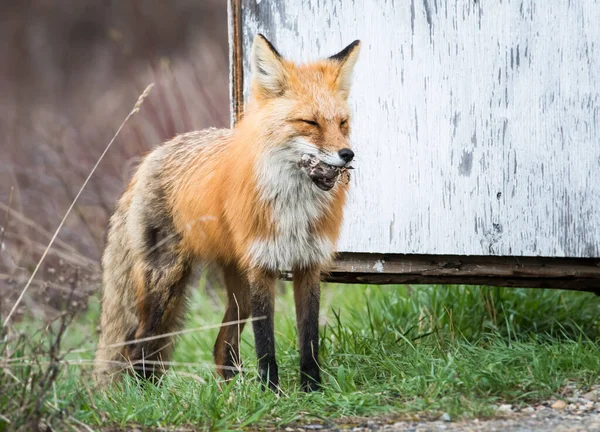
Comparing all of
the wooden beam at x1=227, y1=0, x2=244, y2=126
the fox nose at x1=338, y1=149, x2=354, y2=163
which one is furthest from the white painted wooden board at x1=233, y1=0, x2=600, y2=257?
the fox nose at x1=338, y1=149, x2=354, y2=163

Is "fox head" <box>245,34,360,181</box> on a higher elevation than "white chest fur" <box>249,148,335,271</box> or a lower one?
higher

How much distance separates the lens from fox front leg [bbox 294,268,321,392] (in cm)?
379

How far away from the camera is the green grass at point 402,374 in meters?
3.23

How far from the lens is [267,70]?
377 centimetres

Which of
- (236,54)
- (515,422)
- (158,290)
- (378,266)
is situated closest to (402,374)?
(515,422)

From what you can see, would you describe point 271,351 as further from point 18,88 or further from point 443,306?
point 18,88

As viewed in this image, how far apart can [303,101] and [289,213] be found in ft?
1.75

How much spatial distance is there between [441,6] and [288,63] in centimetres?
107

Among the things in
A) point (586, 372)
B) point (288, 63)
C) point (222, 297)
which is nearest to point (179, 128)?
point (222, 297)

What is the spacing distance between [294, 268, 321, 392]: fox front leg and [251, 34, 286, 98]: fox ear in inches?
35.2

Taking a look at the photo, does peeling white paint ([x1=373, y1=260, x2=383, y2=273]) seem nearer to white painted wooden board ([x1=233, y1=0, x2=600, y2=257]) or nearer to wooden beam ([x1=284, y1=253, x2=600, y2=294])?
wooden beam ([x1=284, y1=253, x2=600, y2=294])

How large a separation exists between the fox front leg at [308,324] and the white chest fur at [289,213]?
0.34ft

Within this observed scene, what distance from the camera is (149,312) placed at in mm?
4395

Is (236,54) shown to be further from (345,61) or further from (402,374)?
(402,374)
